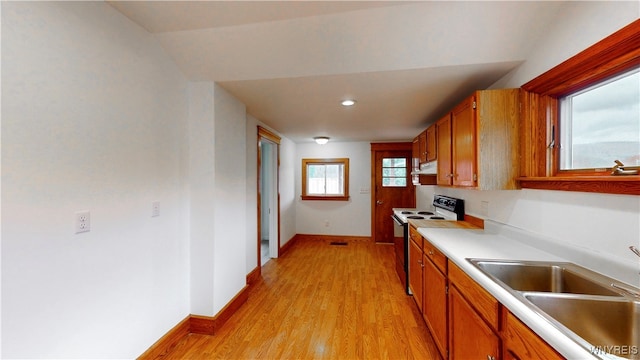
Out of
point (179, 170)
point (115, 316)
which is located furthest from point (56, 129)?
point (115, 316)

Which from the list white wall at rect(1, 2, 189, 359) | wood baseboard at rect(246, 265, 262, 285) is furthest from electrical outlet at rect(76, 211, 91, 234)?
wood baseboard at rect(246, 265, 262, 285)

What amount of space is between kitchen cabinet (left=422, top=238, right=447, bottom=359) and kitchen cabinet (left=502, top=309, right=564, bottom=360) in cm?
62

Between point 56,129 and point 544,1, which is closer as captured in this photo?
point 56,129

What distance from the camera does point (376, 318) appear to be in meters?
2.29

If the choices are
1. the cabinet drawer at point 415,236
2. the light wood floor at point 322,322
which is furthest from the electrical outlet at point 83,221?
the cabinet drawer at point 415,236

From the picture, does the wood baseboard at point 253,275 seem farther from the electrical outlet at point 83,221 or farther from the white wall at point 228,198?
the electrical outlet at point 83,221

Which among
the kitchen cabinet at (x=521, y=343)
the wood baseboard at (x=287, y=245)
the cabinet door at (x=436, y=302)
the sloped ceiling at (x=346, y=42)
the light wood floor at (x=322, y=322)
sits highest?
the sloped ceiling at (x=346, y=42)

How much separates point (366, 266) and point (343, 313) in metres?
1.39

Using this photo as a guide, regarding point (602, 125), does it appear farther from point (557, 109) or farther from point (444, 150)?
point (444, 150)

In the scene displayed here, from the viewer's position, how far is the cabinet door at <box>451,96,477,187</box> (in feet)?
5.90

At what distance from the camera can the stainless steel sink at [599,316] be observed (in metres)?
0.91

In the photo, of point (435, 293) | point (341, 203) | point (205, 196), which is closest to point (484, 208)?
point (435, 293)

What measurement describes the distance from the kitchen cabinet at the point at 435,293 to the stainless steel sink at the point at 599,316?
0.64 m

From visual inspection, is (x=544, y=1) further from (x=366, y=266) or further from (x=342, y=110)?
(x=366, y=266)
